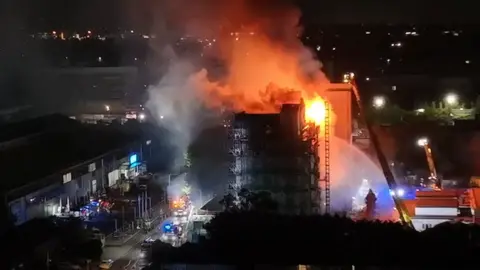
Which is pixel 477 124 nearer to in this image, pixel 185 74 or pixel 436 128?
pixel 436 128

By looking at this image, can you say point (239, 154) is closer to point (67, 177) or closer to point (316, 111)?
point (316, 111)

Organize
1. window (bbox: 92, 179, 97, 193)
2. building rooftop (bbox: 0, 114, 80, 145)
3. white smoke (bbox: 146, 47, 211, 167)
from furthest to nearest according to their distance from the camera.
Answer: white smoke (bbox: 146, 47, 211, 167)
building rooftop (bbox: 0, 114, 80, 145)
window (bbox: 92, 179, 97, 193)

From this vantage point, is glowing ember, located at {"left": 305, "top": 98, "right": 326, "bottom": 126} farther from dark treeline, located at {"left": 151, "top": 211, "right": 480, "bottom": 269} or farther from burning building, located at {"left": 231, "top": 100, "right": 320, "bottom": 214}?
dark treeline, located at {"left": 151, "top": 211, "right": 480, "bottom": 269}

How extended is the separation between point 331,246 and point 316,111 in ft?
16.7

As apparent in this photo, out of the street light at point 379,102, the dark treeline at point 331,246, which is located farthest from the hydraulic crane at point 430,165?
the dark treeline at point 331,246

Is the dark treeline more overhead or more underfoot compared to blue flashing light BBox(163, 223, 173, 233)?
more overhead

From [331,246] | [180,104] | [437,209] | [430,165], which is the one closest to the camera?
[331,246]

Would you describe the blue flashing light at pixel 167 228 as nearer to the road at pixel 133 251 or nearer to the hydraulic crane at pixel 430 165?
the road at pixel 133 251

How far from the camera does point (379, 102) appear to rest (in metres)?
18.5

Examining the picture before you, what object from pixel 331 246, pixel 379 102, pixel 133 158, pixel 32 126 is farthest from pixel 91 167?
pixel 379 102

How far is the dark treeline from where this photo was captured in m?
5.98

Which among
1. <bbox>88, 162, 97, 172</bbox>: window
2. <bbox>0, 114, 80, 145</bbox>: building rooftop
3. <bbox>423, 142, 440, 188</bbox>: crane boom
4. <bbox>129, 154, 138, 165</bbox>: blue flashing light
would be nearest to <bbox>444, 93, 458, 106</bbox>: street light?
<bbox>423, 142, 440, 188</bbox>: crane boom

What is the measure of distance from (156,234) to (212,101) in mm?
4063

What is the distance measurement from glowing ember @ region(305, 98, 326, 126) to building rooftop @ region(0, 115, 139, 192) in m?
4.38
